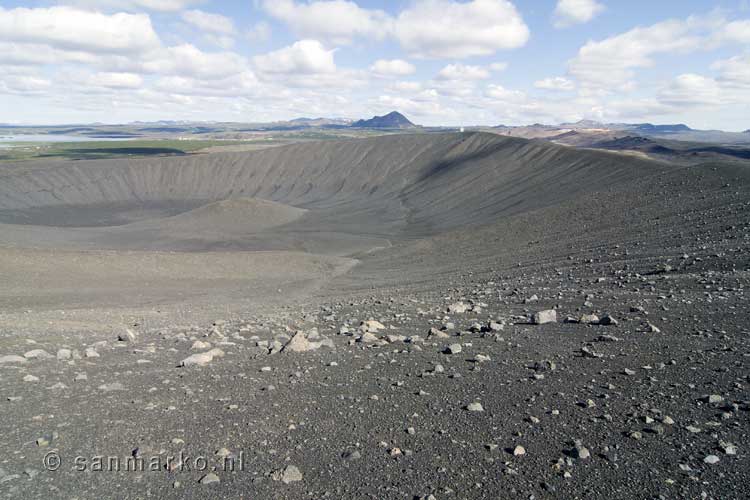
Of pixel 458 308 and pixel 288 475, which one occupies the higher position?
pixel 288 475

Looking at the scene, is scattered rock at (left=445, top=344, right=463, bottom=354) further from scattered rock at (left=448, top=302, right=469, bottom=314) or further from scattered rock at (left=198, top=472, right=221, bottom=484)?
scattered rock at (left=198, top=472, right=221, bottom=484)

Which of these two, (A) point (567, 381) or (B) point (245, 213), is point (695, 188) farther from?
(B) point (245, 213)

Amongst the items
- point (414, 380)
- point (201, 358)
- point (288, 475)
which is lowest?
point (201, 358)

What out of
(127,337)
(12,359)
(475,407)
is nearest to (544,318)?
(475,407)

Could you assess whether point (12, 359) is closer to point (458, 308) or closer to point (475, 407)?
point (475, 407)
